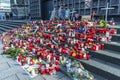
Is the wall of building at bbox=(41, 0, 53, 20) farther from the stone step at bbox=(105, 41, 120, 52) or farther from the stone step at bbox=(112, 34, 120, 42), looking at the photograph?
the stone step at bbox=(105, 41, 120, 52)

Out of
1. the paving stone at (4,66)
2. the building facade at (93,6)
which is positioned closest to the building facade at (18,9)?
the building facade at (93,6)

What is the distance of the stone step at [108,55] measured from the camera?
8.96 feet

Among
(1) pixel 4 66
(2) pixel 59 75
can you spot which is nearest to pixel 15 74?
(1) pixel 4 66

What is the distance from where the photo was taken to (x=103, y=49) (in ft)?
10.7

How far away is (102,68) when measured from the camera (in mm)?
2637

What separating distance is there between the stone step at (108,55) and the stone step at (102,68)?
104 mm

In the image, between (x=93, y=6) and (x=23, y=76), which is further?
(x=93, y=6)

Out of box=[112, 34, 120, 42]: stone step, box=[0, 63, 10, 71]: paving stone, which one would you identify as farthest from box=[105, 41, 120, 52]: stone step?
box=[0, 63, 10, 71]: paving stone

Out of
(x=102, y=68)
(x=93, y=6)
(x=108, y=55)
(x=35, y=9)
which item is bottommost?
(x=102, y=68)

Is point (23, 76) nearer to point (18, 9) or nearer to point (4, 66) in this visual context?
point (4, 66)

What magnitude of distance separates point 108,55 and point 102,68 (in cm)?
37

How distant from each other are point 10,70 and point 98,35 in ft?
7.35

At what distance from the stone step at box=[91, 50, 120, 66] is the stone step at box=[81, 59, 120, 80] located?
0.10m

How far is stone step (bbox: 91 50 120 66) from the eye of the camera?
2.73 metres
